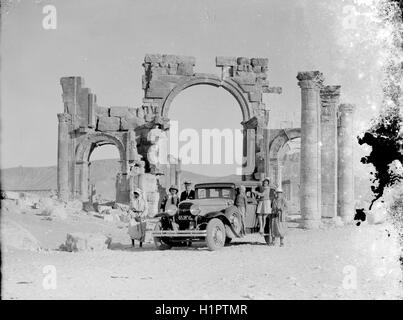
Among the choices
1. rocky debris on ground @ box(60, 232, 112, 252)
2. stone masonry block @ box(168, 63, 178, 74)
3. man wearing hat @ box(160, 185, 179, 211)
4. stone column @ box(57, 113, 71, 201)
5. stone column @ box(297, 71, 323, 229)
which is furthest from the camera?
stone masonry block @ box(168, 63, 178, 74)

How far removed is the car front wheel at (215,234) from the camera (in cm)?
1262

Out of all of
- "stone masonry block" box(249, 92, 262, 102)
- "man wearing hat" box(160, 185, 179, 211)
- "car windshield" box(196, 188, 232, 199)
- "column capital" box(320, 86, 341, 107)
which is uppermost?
"stone masonry block" box(249, 92, 262, 102)

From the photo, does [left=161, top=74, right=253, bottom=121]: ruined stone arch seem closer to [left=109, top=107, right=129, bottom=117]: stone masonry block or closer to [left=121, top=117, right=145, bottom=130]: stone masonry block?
[left=121, top=117, right=145, bottom=130]: stone masonry block

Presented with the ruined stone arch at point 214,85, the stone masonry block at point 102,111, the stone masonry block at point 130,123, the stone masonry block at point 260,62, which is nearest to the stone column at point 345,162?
the ruined stone arch at point 214,85

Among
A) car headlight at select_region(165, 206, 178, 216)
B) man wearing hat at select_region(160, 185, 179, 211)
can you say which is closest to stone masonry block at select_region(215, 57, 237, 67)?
man wearing hat at select_region(160, 185, 179, 211)

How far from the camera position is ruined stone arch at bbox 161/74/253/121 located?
3219 centimetres

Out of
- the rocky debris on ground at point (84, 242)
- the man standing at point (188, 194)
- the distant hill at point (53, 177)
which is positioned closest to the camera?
the rocky debris on ground at point (84, 242)

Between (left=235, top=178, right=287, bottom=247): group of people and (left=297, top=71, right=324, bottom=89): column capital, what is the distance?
742cm

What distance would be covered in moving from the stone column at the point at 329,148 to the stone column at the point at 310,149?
238cm

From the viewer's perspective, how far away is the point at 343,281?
821 cm

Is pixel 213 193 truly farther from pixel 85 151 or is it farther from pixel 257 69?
pixel 257 69

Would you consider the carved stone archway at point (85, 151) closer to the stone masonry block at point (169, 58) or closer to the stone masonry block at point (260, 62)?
the stone masonry block at point (169, 58)

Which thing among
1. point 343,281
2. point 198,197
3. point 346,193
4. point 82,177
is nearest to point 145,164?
point 82,177
